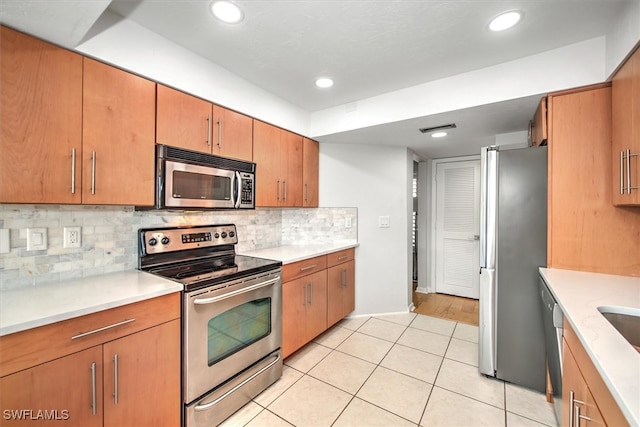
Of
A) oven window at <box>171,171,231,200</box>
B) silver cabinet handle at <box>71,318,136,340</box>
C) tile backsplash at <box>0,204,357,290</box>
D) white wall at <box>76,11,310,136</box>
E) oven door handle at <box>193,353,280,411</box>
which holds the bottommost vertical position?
oven door handle at <box>193,353,280,411</box>

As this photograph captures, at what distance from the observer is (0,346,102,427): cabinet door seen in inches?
39.2

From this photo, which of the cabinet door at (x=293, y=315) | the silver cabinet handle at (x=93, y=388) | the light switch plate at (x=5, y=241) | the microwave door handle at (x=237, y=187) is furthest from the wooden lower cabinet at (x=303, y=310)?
the light switch plate at (x=5, y=241)

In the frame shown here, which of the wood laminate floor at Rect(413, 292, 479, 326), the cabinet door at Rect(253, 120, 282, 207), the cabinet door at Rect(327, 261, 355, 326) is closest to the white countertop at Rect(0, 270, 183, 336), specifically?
the cabinet door at Rect(253, 120, 282, 207)

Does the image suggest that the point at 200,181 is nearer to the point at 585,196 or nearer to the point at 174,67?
the point at 174,67

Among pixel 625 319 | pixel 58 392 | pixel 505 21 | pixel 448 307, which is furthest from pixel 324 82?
pixel 448 307

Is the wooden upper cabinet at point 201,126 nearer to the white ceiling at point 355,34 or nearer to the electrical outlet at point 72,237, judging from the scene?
the white ceiling at point 355,34

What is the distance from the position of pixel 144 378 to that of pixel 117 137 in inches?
51.1

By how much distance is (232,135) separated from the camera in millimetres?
2137

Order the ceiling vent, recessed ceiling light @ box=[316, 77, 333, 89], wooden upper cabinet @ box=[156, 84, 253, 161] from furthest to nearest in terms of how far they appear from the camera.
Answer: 1. the ceiling vent
2. recessed ceiling light @ box=[316, 77, 333, 89]
3. wooden upper cabinet @ box=[156, 84, 253, 161]

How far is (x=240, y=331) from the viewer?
180 centimetres

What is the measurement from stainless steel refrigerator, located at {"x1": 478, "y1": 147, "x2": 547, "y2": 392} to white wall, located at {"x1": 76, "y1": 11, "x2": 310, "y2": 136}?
1.90m

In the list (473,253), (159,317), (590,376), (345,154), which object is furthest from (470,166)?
(159,317)

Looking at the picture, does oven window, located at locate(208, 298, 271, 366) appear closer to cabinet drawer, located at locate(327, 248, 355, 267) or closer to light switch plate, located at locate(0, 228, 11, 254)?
cabinet drawer, located at locate(327, 248, 355, 267)

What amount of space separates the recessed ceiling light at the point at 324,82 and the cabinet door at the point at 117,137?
4.00 ft
